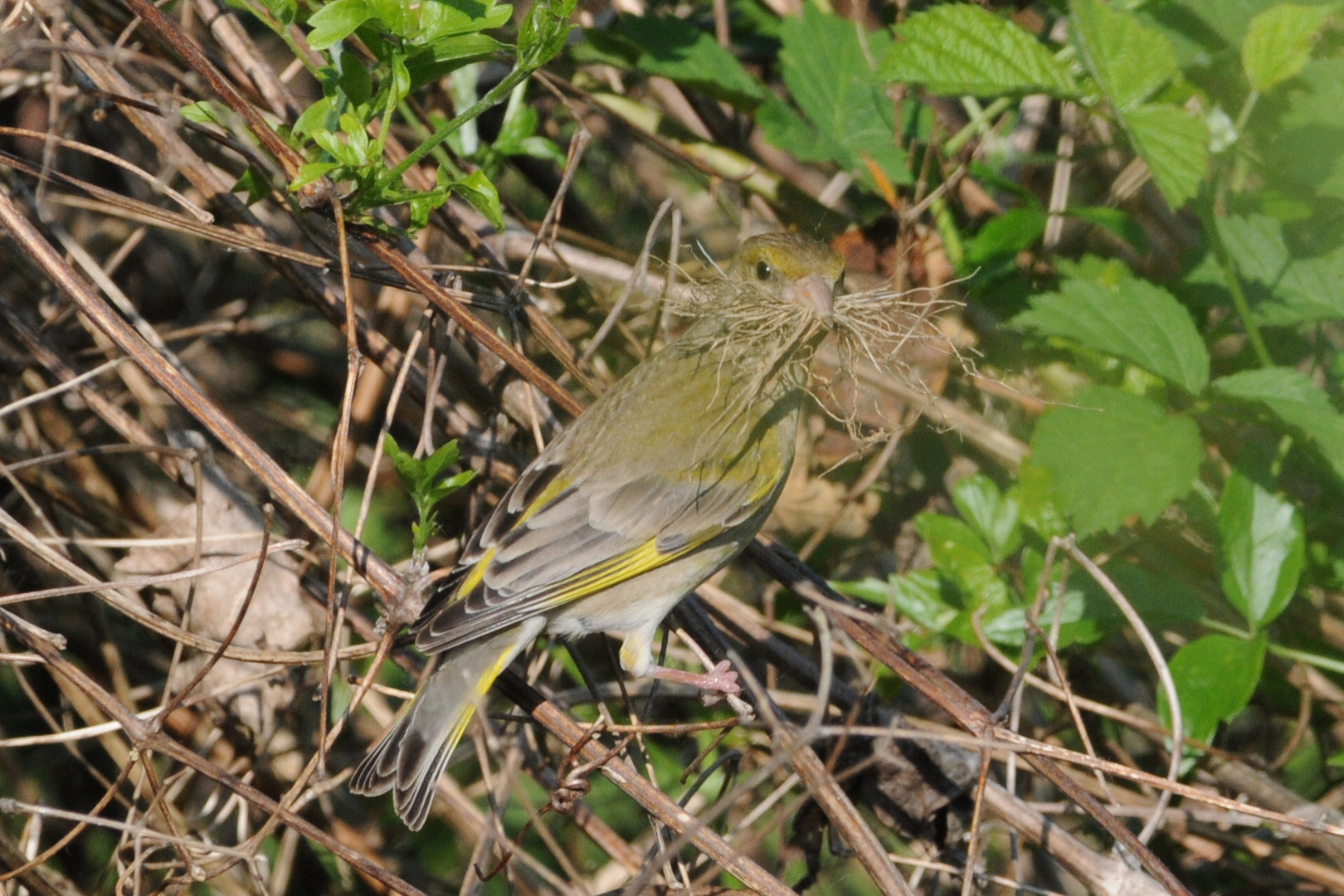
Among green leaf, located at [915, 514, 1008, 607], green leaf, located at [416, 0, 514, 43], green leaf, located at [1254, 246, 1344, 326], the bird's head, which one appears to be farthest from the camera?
green leaf, located at [915, 514, 1008, 607]

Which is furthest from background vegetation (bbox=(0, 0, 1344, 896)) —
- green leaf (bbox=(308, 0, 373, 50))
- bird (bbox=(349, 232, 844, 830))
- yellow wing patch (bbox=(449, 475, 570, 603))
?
yellow wing patch (bbox=(449, 475, 570, 603))

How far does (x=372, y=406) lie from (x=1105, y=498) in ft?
8.12

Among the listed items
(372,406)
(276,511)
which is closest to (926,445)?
(372,406)

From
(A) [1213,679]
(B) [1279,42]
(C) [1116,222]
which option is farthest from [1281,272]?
(A) [1213,679]

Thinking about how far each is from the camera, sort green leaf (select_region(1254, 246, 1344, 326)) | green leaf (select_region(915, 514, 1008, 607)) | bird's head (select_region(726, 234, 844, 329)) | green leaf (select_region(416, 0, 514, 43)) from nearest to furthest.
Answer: green leaf (select_region(416, 0, 514, 43)), bird's head (select_region(726, 234, 844, 329)), green leaf (select_region(1254, 246, 1344, 326)), green leaf (select_region(915, 514, 1008, 607))

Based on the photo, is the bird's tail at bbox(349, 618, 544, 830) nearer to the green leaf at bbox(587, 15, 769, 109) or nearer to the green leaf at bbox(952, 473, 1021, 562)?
the green leaf at bbox(952, 473, 1021, 562)

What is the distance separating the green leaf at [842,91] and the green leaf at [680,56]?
6.7 inches

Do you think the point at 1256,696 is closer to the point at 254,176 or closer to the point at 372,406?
the point at 372,406

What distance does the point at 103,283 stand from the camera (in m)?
3.43

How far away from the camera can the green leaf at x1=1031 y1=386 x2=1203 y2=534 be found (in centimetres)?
329

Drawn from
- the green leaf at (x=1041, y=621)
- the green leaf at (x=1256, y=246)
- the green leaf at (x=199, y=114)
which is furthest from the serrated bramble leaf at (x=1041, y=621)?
the green leaf at (x=199, y=114)

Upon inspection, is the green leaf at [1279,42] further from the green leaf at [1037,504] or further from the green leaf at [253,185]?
the green leaf at [253,185]

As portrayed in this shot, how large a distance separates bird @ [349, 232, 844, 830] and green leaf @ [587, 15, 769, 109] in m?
0.71

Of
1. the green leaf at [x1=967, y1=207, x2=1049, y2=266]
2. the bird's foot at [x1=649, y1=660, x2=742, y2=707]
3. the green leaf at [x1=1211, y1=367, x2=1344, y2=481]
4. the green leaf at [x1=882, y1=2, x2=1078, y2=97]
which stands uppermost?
the green leaf at [x1=882, y1=2, x2=1078, y2=97]
